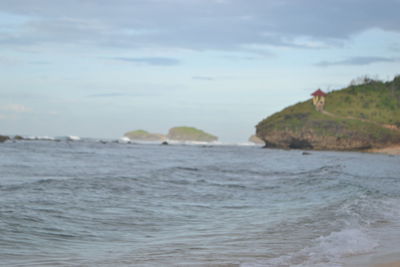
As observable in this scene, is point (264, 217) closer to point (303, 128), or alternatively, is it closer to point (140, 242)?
point (140, 242)

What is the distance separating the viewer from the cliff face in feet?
282

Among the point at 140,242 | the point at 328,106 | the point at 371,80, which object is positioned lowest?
the point at 140,242

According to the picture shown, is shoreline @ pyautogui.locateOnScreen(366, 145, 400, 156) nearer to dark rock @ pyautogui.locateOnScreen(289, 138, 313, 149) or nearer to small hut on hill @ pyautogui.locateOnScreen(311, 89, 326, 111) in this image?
dark rock @ pyautogui.locateOnScreen(289, 138, 313, 149)

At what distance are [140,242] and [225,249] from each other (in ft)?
5.61

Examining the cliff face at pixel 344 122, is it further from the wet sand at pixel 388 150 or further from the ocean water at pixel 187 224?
the ocean water at pixel 187 224

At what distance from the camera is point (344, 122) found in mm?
89812

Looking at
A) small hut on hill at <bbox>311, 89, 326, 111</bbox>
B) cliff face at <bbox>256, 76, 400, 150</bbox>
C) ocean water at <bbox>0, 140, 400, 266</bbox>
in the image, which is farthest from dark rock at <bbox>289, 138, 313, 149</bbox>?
ocean water at <bbox>0, 140, 400, 266</bbox>

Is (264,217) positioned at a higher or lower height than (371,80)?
lower

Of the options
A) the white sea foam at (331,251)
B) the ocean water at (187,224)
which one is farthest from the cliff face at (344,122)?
the white sea foam at (331,251)

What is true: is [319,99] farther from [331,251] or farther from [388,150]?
[331,251]

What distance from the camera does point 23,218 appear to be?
9773 mm

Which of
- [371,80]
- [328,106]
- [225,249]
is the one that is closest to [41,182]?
[225,249]

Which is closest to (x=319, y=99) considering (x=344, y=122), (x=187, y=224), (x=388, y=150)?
(x=344, y=122)

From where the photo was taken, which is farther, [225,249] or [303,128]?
[303,128]
